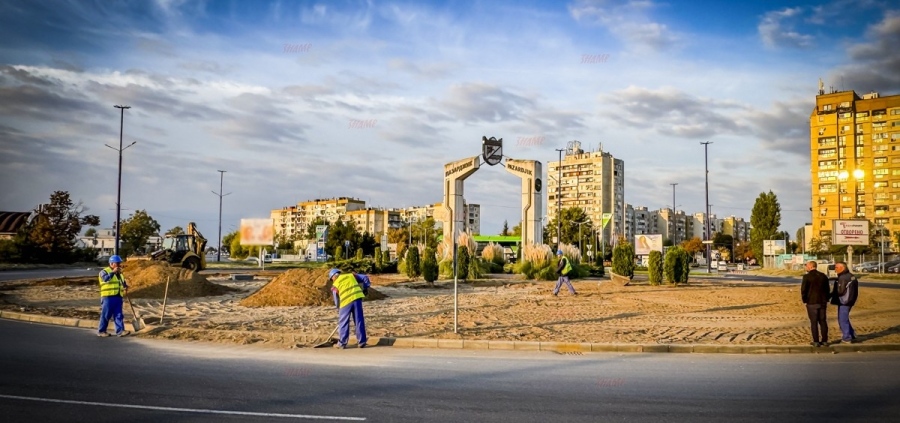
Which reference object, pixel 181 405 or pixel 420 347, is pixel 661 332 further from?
pixel 181 405

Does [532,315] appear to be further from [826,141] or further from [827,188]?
[826,141]

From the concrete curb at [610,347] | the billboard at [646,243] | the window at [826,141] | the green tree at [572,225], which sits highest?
the window at [826,141]

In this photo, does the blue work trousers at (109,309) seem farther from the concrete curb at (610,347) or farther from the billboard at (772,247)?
the billboard at (772,247)

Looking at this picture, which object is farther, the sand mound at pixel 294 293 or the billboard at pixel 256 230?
the billboard at pixel 256 230

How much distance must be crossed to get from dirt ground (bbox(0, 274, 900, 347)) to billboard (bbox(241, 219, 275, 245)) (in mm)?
2964

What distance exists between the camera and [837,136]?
10494 cm

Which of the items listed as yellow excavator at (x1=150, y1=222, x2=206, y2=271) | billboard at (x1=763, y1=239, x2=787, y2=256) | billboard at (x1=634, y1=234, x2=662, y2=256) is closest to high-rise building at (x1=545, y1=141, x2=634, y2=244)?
billboard at (x1=763, y1=239, x2=787, y2=256)

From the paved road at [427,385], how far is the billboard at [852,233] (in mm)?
44233

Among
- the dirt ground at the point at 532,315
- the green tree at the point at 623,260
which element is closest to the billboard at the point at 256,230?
the dirt ground at the point at 532,315

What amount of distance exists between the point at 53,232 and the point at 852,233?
68.3 metres

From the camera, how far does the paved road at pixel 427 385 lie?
23.2 ft

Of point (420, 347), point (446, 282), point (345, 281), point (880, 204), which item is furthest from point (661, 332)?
point (880, 204)

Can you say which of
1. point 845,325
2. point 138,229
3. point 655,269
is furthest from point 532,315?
point 138,229

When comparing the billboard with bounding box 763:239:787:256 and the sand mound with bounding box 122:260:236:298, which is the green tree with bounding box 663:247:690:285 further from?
the billboard with bounding box 763:239:787:256
